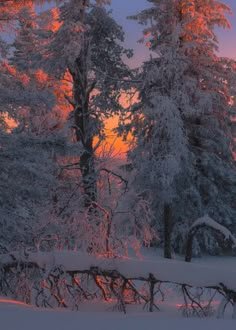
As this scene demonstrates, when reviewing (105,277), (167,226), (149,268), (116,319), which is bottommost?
(116,319)

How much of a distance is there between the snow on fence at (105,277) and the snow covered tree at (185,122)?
1105cm

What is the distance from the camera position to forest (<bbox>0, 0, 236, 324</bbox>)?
27.2 feet

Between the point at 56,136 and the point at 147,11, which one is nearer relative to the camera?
the point at 56,136

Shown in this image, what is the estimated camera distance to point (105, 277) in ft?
25.1

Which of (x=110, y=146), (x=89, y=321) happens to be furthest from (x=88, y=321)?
(x=110, y=146)

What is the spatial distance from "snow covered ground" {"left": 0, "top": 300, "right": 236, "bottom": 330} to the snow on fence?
70 centimetres

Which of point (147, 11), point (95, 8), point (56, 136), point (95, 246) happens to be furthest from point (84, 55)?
point (95, 246)

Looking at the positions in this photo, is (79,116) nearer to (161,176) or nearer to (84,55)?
(84,55)

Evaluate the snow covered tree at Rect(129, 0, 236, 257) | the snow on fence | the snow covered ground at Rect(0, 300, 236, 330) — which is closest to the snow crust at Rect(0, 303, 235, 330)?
the snow covered ground at Rect(0, 300, 236, 330)

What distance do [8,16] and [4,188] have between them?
4.19 metres

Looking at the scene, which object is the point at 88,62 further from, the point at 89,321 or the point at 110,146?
the point at 89,321

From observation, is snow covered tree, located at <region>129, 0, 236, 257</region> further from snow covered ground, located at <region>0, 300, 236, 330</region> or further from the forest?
snow covered ground, located at <region>0, 300, 236, 330</region>

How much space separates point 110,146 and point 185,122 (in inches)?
408

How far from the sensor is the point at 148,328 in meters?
5.75
